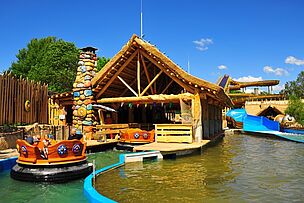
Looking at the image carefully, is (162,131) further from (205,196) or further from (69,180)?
(205,196)

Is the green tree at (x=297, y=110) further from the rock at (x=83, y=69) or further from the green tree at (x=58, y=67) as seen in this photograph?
the green tree at (x=58, y=67)

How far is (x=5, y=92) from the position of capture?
12.7 m

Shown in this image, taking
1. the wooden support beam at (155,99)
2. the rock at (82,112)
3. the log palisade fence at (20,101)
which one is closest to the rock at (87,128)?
the rock at (82,112)

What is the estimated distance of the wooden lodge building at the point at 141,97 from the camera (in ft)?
44.4

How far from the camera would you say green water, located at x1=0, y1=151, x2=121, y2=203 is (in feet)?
21.3

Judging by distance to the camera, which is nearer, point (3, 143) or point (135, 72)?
point (3, 143)

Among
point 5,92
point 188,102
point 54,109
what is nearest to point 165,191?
point 188,102

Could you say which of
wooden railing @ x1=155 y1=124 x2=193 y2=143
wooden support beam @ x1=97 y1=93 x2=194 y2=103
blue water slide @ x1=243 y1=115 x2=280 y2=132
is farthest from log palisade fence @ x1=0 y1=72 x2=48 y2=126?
blue water slide @ x1=243 y1=115 x2=280 y2=132

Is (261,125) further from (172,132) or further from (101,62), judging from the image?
(101,62)

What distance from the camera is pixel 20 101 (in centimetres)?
1385

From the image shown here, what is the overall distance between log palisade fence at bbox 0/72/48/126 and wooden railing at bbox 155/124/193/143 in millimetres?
6574

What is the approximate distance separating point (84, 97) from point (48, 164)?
8.67 meters

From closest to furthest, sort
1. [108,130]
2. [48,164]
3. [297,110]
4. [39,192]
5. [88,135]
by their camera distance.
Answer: [39,192]
[48,164]
[108,130]
[88,135]
[297,110]

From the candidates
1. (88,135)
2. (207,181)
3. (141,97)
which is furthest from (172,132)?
(207,181)
